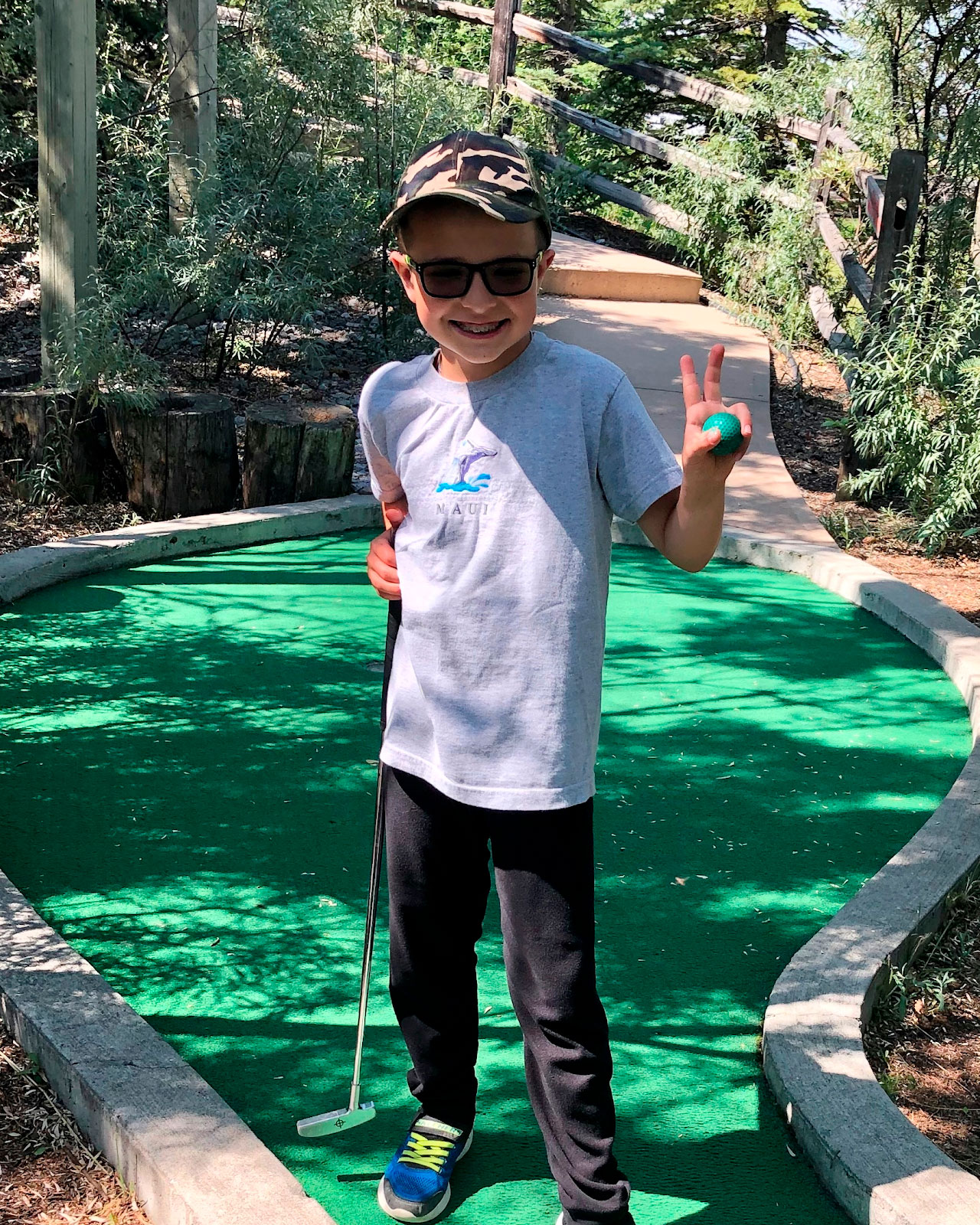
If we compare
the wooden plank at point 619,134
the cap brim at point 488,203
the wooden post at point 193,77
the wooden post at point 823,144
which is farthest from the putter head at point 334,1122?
the wooden plank at point 619,134

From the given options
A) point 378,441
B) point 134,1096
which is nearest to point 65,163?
point 378,441

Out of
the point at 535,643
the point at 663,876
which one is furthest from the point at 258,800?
the point at 535,643

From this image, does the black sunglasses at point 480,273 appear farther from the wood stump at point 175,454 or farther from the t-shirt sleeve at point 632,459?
the wood stump at point 175,454

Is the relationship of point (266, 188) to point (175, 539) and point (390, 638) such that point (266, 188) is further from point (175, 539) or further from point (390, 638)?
point (390, 638)

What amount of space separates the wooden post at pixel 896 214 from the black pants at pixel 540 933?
16.9 feet

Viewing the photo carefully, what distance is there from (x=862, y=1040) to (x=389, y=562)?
132cm

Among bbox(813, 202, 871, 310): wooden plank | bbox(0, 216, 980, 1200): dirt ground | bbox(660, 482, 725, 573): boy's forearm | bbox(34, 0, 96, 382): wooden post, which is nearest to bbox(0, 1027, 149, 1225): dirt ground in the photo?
bbox(0, 216, 980, 1200): dirt ground

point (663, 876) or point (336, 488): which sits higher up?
point (336, 488)

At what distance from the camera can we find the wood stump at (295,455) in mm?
6047

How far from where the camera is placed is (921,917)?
9.89ft

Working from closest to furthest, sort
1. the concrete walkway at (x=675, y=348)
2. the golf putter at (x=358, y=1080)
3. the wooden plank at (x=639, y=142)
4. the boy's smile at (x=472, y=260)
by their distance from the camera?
the boy's smile at (x=472, y=260)
the golf putter at (x=358, y=1080)
the concrete walkway at (x=675, y=348)
the wooden plank at (x=639, y=142)

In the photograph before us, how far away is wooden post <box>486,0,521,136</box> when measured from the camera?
12.0m

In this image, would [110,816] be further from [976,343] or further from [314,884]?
[976,343]

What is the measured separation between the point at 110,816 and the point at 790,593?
3.13 metres
